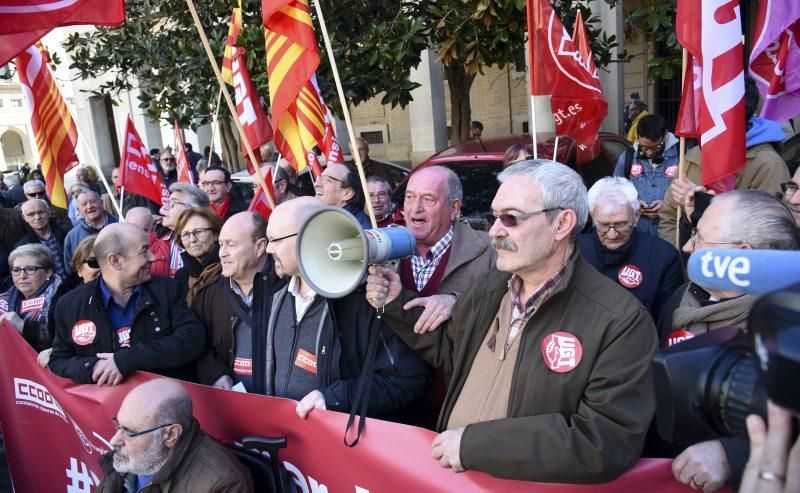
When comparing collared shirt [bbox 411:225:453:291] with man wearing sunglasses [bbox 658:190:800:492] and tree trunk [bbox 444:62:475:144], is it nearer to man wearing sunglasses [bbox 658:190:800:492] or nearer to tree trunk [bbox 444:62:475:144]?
man wearing sunglasses [bbox 658:190:800:492]

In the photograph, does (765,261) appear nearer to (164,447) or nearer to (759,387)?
(759,387)

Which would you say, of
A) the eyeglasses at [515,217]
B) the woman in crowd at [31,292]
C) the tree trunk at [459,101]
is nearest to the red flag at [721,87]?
the eyeglasses at [515,217]

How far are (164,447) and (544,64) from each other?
11.2 feet

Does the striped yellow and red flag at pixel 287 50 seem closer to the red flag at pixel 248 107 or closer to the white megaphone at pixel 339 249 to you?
the red flag at pixel 248 107

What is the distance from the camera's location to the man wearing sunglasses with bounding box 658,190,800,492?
1.94m

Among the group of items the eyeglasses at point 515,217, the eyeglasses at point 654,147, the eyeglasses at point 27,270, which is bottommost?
the eyeglasses at point 27,270

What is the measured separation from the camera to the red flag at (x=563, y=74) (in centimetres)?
463

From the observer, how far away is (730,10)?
329 centimetres

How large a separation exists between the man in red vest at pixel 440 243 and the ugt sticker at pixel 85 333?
1548mm

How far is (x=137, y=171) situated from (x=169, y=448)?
4.27 metres

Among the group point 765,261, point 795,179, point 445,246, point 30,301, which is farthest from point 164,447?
point 795,179

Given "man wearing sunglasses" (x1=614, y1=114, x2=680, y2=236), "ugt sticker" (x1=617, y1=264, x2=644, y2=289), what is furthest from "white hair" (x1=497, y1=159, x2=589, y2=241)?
"man wearing sunglasses" (x1=614, y1=114, x2=680, y2=236)

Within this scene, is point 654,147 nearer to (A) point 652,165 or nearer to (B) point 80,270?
(A) point 652,165

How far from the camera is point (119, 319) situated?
3.48 meters
